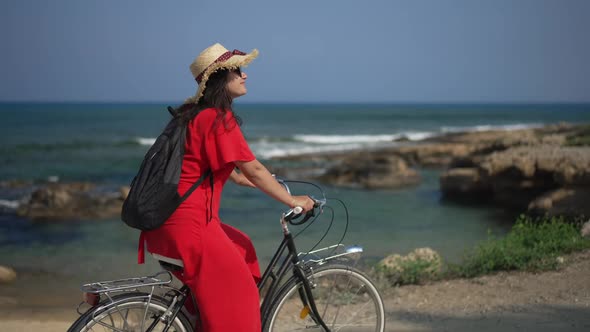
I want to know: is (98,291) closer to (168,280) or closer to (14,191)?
(168,280)

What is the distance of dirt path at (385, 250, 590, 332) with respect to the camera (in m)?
4.78

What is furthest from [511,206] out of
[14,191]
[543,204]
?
[14,191]

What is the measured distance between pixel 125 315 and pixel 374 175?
16256mm

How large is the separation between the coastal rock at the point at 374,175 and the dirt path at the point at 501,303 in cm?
1216

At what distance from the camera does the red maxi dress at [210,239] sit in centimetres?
281

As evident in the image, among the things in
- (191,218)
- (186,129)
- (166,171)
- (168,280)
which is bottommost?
(168,280)

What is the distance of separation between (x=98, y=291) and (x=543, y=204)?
9.95 m

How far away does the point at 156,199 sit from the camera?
2758 mm

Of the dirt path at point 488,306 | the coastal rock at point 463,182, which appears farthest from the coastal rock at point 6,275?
the coastal rock at point 463,182

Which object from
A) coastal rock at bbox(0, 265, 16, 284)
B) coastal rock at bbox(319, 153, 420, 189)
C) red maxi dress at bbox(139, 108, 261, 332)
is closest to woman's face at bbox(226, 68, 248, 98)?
red maxi dress at bbox(139, 108, 261, 332)

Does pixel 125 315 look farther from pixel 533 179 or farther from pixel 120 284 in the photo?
pixel 533 179

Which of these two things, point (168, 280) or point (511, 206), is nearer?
point (168, 280)

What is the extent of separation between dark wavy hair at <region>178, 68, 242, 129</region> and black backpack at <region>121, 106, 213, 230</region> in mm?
108

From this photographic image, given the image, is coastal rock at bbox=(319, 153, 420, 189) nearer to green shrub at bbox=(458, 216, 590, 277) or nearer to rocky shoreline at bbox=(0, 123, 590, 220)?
rocky shoreline at bbox=(0, 123, 590, 220)
